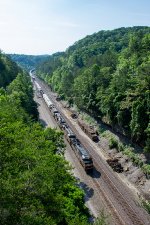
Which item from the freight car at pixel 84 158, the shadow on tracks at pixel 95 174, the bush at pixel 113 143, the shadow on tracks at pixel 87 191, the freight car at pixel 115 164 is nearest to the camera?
the shadow on tracks at pixel 87 191

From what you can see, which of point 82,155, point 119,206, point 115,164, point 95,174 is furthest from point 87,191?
point 115,164

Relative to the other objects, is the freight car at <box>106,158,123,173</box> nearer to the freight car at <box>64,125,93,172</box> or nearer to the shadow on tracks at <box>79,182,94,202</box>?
the freight car at <box>64,125,93,172</box>

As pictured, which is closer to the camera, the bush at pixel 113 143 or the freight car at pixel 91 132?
the bush at pixel 113 143

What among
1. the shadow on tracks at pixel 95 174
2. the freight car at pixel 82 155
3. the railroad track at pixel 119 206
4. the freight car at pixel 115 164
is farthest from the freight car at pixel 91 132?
the shadow on tracks at pixel 95 174

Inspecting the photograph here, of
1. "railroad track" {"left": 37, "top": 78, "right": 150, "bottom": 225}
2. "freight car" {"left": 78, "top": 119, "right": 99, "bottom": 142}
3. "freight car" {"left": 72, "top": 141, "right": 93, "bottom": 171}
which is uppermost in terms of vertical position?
"freight car" {"left": 72, "top": 141, "right": 93, "bottom": 171}

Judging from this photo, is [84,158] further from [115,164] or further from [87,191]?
[87,191]

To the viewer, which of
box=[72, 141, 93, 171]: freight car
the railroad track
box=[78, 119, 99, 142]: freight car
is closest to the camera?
the railroad track

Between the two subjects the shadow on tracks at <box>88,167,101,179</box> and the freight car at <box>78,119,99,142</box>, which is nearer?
the shadow on tracks at <box>88,167,101,179</box>

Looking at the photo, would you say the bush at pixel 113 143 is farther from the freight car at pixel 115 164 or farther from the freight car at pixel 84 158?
the freight car at pixel 84 158

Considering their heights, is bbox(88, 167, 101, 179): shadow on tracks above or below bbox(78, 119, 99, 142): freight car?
below

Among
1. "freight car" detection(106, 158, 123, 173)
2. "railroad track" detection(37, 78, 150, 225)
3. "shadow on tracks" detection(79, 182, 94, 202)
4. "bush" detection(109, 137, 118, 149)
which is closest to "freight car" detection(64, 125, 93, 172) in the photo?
"railroad track" detection(37, 78, 150, 225)

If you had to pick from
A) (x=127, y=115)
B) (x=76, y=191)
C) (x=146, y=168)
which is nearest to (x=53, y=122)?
(x=127, y=115)

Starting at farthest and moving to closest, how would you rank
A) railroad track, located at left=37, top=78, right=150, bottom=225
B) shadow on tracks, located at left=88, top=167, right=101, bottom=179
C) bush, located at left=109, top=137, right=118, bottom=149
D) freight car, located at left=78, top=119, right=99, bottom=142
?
freight car, located at left=78, top=119, right=99, bottom=142
bush, located at left=109, top=137, right=118, bottom=149
shadow on tracks, located at left=88, top=167, right=101, bottom=179
railroad track, located at left=37, top=78, right=150, bottom=225
